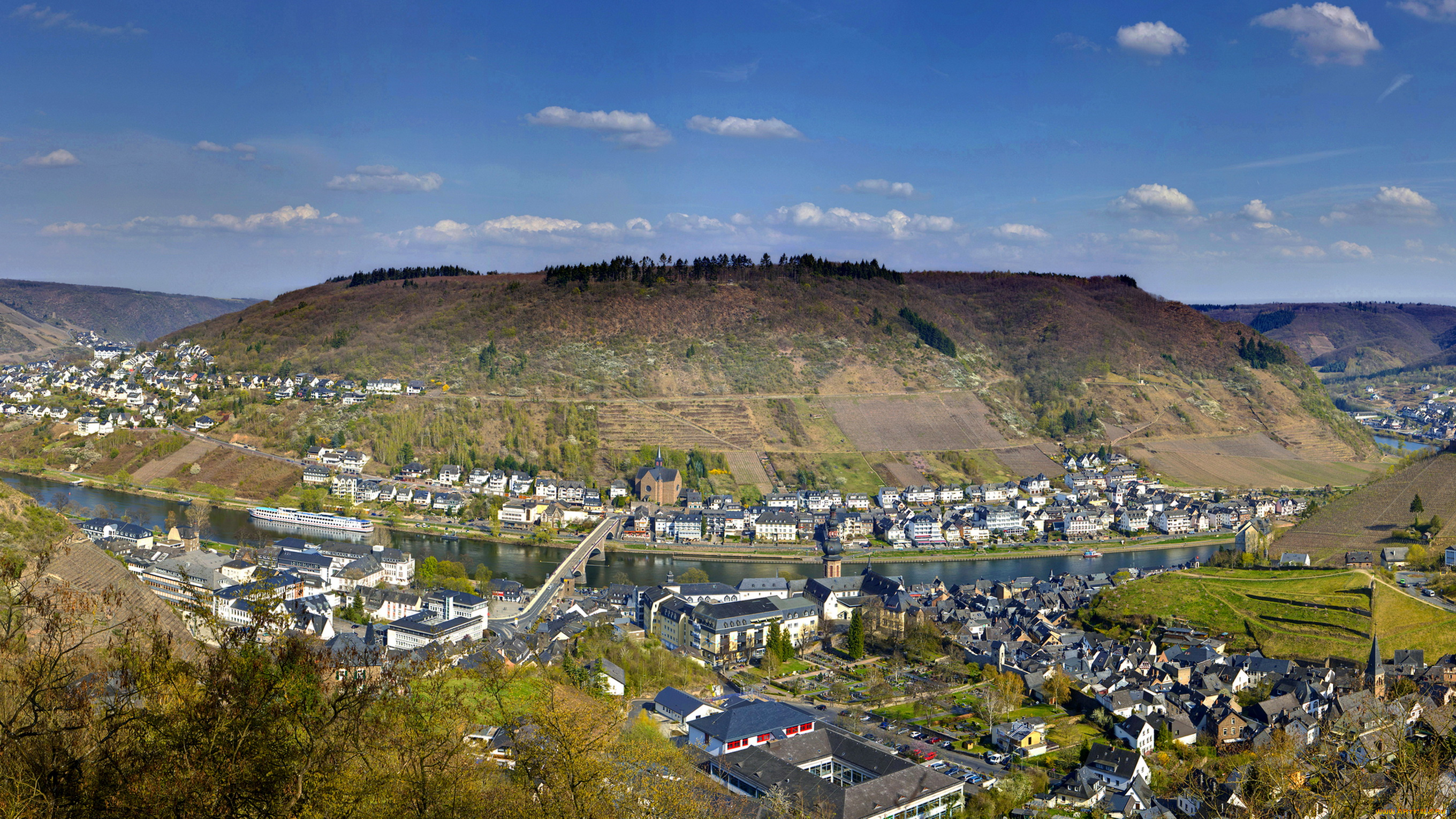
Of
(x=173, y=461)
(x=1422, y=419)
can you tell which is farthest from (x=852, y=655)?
(x=1422, y=419)

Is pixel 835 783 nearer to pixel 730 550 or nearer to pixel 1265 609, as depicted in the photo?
pixel 1265 609

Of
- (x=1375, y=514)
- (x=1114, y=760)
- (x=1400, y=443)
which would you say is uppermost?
(x=1400, y=443)

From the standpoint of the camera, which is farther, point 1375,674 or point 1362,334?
point 1362,334

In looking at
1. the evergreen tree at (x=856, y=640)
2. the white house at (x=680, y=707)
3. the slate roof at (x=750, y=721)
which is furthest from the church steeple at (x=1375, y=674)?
the white house at (x=680, y=707)

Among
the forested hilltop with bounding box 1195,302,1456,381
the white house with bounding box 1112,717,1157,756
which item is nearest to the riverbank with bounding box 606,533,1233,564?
the white house with bounding box 1112,717,1157,756

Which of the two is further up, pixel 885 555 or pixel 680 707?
pixel 680 707

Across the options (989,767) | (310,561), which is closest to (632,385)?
(310,561)

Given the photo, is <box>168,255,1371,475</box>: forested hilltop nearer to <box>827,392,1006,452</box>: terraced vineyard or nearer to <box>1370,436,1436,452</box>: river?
<box>827,392,1006,452</box>: terraced vineyard
